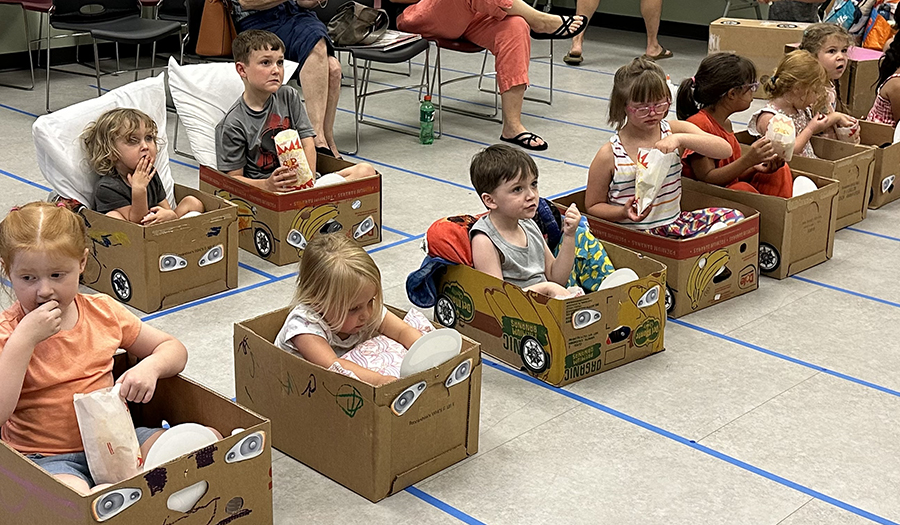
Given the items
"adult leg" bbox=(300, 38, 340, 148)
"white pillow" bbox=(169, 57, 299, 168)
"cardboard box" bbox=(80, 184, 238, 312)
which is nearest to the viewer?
"cardboard box" bbox=(80, 184, 238, 312)

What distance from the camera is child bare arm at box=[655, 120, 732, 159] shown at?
3352mm

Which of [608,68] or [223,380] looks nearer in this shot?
[223,380]

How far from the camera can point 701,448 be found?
2.56 meters

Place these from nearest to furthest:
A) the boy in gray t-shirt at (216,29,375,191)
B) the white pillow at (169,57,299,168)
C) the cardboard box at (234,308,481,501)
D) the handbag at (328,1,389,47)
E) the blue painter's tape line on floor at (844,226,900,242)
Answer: the cardboard box at (234,308,481,501) < the boy in gray t-shirt at (216,29,375,191) < the white pillow at (169,57,299,168) < the blue painter's tape line on floor at (844,226,900,242) < the handbag at (328,1,389,47)

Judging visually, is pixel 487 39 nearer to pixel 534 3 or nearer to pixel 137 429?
pixel 534 3

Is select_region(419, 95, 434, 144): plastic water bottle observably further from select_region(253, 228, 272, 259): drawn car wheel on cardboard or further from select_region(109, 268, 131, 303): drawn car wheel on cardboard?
select_region(109, 268, 131, 303): drawn car wheel on cardboard

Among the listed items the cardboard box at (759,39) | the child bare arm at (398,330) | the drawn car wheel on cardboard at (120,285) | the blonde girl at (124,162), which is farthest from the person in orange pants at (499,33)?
the child bare arm at (398,330)

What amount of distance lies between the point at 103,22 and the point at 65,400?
4.38 metres

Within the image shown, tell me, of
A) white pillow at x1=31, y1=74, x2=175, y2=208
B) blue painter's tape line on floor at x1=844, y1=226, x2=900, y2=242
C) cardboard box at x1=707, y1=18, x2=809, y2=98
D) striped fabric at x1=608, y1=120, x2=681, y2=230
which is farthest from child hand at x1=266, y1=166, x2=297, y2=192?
cardboard box at x1=707, y1=18, x2=809, y2=98

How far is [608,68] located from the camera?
7.71m

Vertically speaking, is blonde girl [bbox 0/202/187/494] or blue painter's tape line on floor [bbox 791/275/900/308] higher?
blonde girl [bbox 0/202/187/494]

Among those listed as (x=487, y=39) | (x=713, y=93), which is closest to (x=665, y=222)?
(x=713, y=93)

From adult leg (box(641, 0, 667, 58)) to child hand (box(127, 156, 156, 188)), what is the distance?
5.30m

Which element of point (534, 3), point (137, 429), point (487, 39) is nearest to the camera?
point (137, 429)
